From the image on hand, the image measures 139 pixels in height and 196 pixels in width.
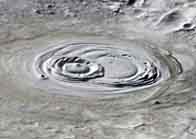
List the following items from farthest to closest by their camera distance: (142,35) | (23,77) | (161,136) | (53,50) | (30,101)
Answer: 1. (142,35)
2. (53,50)
3. (23,77)
4. (30,101)
5. (161,136)

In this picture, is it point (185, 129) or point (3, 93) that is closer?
point (185, 129)

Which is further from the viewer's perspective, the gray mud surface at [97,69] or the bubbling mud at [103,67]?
the bubbling mud at [103,67]

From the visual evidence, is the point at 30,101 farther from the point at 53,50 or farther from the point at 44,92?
the point at 53,50

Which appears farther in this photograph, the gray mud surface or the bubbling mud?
the bubbling mud

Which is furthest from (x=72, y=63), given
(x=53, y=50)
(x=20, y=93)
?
(x=20, y=93)

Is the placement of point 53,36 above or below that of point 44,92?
above
